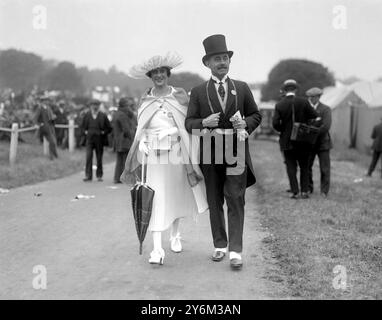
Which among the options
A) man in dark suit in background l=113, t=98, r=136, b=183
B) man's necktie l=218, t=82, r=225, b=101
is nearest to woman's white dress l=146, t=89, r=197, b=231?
man's necktie l=218, t=82, r=225, b=101

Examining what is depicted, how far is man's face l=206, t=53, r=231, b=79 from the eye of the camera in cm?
645

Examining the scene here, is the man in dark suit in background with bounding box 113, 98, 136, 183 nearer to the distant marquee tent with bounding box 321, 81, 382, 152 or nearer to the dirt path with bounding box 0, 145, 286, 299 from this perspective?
the dirt path with bounding box 0, 145, 286, 299

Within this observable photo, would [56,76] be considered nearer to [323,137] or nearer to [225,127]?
[323,137]

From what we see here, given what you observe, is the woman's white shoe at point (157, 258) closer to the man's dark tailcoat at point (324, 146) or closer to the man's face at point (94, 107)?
the man's dark tailcoat at point (324, 146)

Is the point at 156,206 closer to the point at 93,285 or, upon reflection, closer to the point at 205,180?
the point at 205,180

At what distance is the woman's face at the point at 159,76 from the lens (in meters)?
6.70

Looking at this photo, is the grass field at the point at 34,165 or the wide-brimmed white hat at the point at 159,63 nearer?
the wide-brimmed white hat at the point at 159,63

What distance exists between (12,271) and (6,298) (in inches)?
38.6

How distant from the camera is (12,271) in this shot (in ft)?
20.5

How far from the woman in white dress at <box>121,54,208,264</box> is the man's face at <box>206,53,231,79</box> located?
425 millimetres

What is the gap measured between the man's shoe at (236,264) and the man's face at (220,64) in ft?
6.18

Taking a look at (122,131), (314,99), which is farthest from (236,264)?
(122,131)

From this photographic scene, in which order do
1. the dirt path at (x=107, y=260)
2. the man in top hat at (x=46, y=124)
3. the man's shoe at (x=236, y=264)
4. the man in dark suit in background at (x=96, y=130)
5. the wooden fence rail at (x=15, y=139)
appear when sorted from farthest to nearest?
the man in top hat at (x=46, y=124) → the wooden fence rail at (x=15, y=139) → the man in dark suit in background at (x=96, y=130) → the man's shoe at (x=236, y=264) → the dirt path at (x=107, y=260)

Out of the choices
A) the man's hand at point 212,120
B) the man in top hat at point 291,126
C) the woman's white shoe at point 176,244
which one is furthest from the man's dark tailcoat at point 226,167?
the man in top hat at point 291,126
